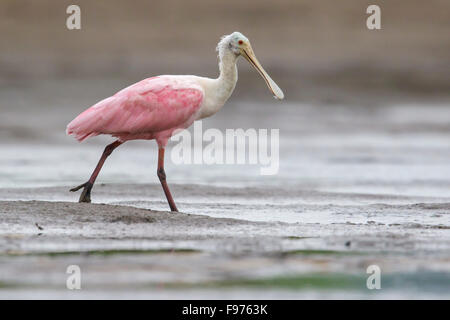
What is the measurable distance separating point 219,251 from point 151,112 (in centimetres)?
359

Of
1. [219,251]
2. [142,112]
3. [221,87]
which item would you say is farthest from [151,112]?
[219,251]

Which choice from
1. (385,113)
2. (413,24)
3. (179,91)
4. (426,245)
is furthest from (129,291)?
(413,24)

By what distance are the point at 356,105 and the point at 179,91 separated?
17.6 meters

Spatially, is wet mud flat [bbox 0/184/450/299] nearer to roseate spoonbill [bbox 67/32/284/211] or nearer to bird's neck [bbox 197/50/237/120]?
roseate spoonbill [bbox 67/32/284/211]

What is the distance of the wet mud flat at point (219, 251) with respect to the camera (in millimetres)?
9641

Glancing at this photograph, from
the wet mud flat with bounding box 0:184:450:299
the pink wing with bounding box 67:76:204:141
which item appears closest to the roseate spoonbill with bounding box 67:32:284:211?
the pink wing with bounding box 67:76:204:141

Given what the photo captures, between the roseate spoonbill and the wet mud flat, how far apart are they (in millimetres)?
1072

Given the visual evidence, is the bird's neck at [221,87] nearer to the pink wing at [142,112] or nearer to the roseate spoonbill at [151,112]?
the roseate spoonbill at [151,112]

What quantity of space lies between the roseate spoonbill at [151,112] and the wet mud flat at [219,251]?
107cm

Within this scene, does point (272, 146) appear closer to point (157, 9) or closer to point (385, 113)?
point (385, 113)

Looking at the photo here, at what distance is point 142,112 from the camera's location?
47.1ft

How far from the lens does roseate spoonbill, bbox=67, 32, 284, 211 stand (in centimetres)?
1429

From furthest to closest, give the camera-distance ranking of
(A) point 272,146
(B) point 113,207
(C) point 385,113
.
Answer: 1. (C) point 385,113
2. (A) point 272,146
3. (B) point 113,207

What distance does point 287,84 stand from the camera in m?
32.4
